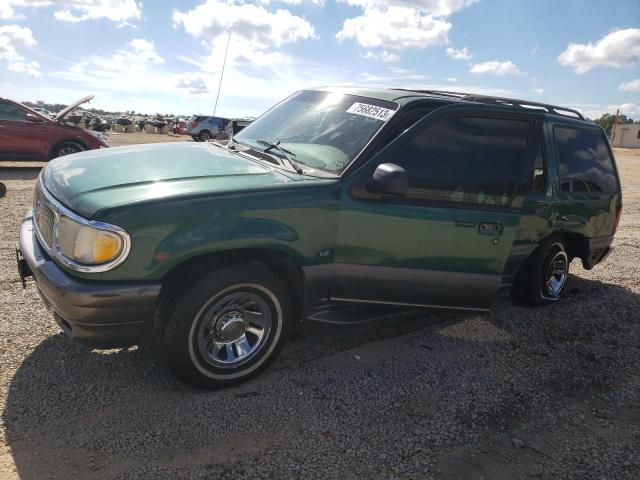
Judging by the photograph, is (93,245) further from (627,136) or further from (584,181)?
(627,136)

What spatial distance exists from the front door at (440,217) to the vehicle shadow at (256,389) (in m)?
0.51

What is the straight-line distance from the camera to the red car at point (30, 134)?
34.6 feet

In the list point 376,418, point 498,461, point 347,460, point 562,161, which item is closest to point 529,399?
point 498,461

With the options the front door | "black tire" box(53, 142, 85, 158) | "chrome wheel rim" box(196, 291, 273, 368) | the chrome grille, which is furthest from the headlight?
"black tire" box(53, 142, 85, 158)

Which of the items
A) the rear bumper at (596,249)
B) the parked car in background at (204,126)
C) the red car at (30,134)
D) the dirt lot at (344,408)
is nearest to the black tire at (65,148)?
the red car at (30,134)

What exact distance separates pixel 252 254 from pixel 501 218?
1.81 metres

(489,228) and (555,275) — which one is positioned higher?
(489,228)

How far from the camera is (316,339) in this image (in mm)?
3867

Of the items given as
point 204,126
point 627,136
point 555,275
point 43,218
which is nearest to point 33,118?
point 43,218

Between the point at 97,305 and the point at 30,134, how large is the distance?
9.95 m

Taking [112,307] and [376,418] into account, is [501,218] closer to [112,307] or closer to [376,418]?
[376,418]

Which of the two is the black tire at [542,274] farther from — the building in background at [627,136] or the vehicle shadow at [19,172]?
the building in background at [627,136]

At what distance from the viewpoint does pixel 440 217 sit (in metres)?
3.38

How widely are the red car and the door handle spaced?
9.75 m
